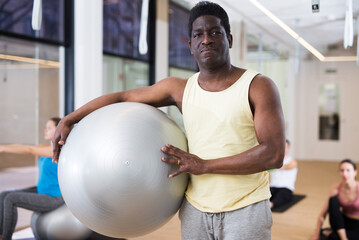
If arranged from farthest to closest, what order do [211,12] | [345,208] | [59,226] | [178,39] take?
[178,39], [345,208], [59,226], [211,12]

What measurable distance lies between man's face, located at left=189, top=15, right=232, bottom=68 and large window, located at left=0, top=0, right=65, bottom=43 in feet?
10.6

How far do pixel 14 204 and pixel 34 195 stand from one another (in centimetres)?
16

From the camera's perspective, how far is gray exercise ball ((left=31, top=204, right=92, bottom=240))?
127 inches

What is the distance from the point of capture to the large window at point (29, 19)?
4.11m

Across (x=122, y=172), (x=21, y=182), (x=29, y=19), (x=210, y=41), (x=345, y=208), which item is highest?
(x=29, y=19)

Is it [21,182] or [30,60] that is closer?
[30,60]

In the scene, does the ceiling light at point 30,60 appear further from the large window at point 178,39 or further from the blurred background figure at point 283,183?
the blurred background figure at point 283,183

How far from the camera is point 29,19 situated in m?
4.36

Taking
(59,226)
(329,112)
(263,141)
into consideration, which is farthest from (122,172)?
(329,112)

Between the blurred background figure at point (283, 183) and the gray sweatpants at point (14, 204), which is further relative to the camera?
the blurred background figure at point (283, 183)

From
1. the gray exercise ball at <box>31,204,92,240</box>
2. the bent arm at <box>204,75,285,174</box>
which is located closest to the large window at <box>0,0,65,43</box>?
the gray exercise ball at <box>31,204,92,240</box>

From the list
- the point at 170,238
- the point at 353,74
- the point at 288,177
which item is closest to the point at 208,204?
the point at 170,238

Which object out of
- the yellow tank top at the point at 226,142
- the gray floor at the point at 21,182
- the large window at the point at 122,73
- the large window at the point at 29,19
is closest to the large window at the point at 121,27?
the large window at the point at 122,73

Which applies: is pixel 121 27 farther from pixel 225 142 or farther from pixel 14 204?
pixel 225 142
